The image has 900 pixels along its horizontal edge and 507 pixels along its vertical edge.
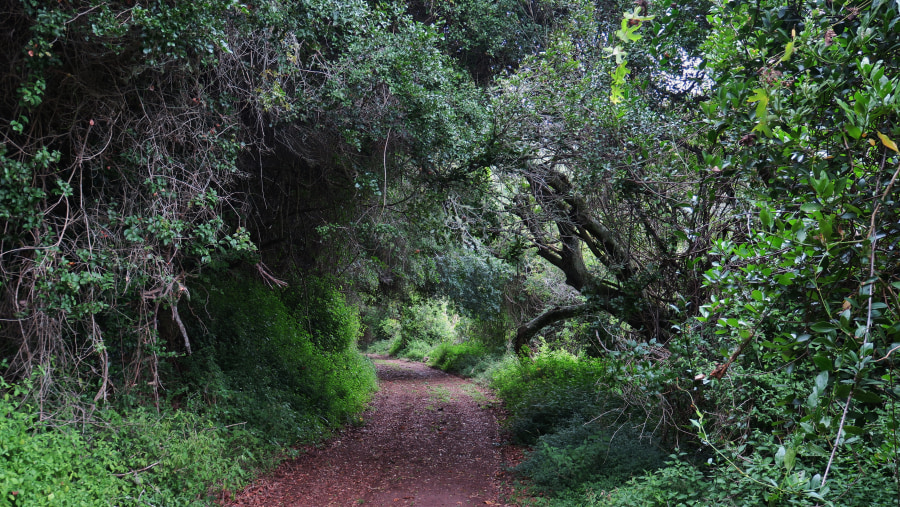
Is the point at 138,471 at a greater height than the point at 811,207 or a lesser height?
lesser

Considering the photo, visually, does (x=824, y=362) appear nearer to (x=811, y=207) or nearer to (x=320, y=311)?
(x=811, y=207)

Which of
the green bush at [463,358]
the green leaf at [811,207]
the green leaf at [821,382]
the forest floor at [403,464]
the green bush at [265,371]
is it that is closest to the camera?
Result: the green leaf at [821,382]

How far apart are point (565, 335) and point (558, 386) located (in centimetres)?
612

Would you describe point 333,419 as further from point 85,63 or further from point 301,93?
point 85,63

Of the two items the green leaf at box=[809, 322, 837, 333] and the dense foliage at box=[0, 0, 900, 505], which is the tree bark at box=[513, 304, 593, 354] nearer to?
the dense foliage at box=[0, 0, 900, 505]

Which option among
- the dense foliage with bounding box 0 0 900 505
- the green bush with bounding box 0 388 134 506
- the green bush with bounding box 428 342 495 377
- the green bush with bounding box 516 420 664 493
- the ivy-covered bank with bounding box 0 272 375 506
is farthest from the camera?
the green bush with bounding box 428 342 495 377

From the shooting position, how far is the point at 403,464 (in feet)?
26.2

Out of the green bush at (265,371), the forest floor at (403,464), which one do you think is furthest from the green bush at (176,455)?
the green bush at (265,371)

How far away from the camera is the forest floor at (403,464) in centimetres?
644

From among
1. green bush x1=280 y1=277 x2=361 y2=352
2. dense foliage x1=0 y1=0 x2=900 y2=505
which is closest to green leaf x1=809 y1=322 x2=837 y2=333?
dense foliage x1=0 y1=0 x2=900 y2=505

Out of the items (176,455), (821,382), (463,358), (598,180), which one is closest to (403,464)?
(176,455)

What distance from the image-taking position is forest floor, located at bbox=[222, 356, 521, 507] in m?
6.44

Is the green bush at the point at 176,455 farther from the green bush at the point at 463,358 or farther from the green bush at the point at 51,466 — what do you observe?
the green bush at the point at 463,358

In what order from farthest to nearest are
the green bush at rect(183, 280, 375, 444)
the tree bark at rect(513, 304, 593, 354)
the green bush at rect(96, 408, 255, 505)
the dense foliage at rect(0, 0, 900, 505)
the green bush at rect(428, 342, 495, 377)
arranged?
the green bush at rect(428, 342, 495, 377) → the tree bark at rect(513, 304, 593, 354) → the green bush at rect(183, 280, 375, 444) → the green bush at rect(96, 408, 255, 505) → the dense foliage at rect(0, 0, 900, 505)
